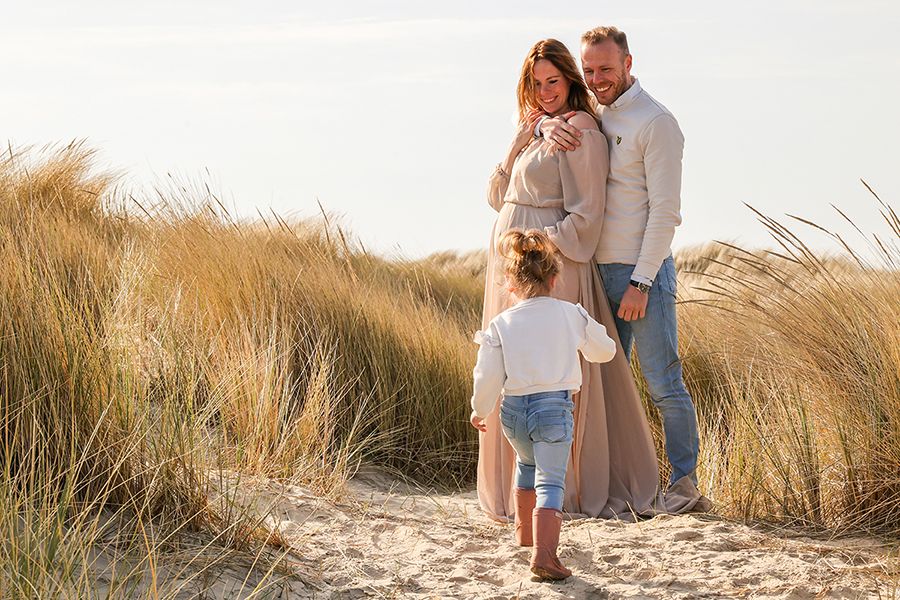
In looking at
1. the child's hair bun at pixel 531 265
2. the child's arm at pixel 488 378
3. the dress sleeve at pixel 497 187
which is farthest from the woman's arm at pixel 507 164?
the child's arm at pixel 488 378

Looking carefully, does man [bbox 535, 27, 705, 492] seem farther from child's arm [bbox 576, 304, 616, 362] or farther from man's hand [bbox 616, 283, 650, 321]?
child's arm [bbox 576, 304, 616, 362]

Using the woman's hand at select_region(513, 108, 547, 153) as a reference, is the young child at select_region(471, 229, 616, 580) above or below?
below

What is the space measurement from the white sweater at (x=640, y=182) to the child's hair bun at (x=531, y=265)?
0.61 m

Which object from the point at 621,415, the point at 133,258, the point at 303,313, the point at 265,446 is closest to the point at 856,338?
the point at 621,415

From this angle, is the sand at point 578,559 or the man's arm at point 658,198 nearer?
the sand at point 578,559

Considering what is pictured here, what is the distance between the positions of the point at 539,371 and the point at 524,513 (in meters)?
0.60

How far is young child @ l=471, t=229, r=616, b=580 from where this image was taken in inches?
140

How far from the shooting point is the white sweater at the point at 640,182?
414cm

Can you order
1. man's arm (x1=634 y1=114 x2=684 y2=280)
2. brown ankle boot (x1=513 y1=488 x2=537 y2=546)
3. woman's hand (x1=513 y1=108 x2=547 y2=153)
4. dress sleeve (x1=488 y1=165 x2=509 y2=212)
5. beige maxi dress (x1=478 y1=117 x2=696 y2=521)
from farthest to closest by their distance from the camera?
dress sleeve (x1=488 y1=165 x2=509 y2=212), woman's hand (x1=513 y1=108 x2=547 y2=153), beige maxi dress (x1=478 y1=117 x2=696 y2=521), man's arm (x1=634 y1=114 x2=684 y2=280), brown ankle boot (x1=513 y1=488 x2=537 y2=546)

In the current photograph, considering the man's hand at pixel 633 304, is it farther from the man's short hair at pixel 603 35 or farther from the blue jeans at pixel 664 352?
the man's short hair at pixel 603 35

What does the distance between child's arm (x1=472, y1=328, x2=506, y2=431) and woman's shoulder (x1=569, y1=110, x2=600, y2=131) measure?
3.59 ft

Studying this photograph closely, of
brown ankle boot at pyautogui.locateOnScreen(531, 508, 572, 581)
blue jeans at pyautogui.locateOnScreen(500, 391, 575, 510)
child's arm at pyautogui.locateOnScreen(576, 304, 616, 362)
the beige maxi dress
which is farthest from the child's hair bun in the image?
brown ankle boot at pyautogui.locateOnScreen(531, 508, 572, 581)

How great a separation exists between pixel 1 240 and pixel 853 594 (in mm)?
3873

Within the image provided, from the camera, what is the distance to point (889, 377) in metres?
4.20
